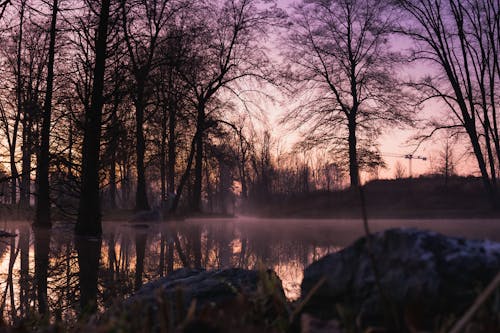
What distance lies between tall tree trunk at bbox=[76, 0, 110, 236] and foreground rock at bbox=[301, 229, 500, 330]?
9.10 m

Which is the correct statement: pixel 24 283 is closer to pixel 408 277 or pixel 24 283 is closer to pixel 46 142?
pixel 408 277

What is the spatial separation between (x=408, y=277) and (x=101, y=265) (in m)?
5.96

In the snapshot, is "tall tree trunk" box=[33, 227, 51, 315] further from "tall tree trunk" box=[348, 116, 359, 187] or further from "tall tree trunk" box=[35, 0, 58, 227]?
"tall tree trunk" box=[348, 116, 359, 187]

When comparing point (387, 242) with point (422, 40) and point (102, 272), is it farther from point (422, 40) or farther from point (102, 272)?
point (422, 40)

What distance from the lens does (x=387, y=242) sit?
193cm

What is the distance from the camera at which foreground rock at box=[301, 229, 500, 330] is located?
1.72 m

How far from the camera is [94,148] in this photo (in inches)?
408

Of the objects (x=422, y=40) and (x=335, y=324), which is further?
(x=422, y=40)

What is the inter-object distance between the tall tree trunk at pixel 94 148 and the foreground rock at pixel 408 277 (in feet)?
29.9

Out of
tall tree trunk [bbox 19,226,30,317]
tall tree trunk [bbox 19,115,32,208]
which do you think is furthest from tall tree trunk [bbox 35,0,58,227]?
tall tree trunk [bbox 19,226,30,317]

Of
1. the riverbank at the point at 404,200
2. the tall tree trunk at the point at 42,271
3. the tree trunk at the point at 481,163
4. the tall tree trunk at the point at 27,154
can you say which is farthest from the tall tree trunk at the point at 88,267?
the tree trunk at the point at 481,163

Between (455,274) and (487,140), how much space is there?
2180cm

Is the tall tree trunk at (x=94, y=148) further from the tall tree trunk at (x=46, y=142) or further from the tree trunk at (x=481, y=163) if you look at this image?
the tree trunk at (x=481, y=163)

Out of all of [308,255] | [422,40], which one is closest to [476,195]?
[422,40]
